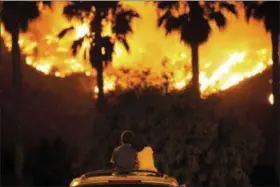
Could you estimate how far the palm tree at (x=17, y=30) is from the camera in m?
38.9

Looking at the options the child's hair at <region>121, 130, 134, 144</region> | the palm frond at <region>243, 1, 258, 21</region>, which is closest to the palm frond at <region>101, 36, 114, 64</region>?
the palm frond at <region>243, 1, 258, 21</region>

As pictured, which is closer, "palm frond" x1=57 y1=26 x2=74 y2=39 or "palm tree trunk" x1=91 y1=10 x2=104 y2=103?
"palm tree trunk" x1=91 y1=10 x2=104 y2=103

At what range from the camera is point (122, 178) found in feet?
28.1

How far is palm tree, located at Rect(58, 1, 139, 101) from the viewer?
37906 mm

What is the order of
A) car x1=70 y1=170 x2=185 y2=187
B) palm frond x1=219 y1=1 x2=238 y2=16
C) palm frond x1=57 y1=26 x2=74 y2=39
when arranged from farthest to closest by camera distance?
1. palm frond x1=57 y1=26 x2=74 y2=39
2. palm frond x1=219 y1=1 x2=238 y2=16
3. car x1=70 y1=170 x2=185 y2=187

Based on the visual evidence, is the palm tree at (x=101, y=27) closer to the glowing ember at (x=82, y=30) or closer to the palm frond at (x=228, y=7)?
the glowing ember at (x=82, y=30)

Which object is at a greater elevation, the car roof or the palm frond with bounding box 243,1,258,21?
the palm frond with bounding box 243,1,258,21

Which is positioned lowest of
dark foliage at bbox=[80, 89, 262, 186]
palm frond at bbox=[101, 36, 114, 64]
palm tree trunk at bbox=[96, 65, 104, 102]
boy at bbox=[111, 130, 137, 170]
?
boy at bbox=[111, 130, 137, 170]

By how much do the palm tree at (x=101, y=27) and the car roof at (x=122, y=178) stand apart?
28.7 meters

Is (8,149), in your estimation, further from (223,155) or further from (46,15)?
(223,155)

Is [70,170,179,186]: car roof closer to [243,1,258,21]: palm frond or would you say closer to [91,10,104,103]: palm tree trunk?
[91,10,104,103]: palm tree trunk

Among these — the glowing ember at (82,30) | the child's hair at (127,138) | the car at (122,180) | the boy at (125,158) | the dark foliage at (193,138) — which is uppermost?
the glowing ember at (82,30)

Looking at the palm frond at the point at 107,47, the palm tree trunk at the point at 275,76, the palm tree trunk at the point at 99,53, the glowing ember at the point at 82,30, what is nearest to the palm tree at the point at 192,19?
the palm tree trunk at the point at 275,76

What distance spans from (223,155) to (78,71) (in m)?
13.4
